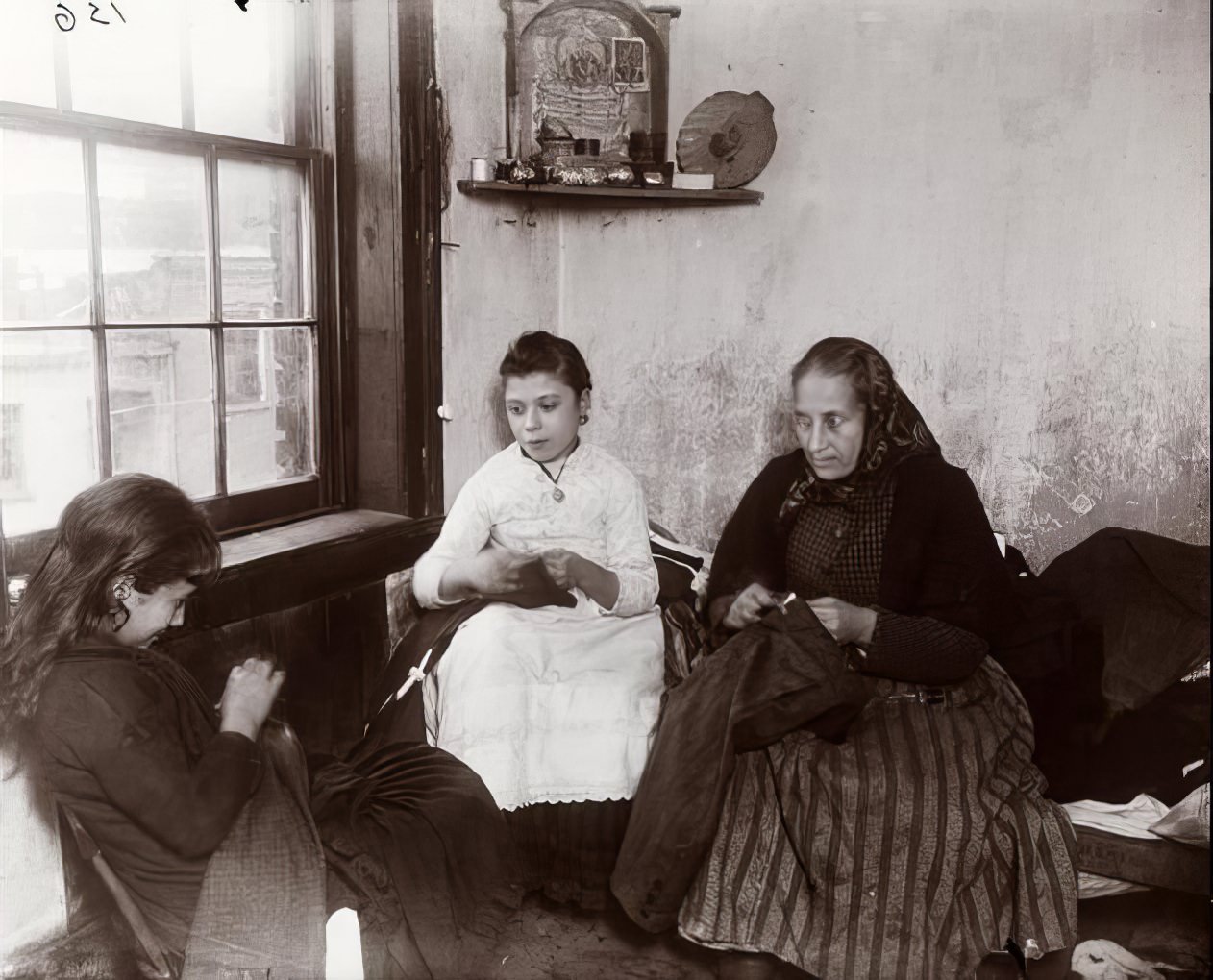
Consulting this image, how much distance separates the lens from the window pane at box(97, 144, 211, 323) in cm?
137

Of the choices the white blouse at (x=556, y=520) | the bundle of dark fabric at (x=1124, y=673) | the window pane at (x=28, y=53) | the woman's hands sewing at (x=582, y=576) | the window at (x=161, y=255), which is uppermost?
the window pane at (x=28, y=53)

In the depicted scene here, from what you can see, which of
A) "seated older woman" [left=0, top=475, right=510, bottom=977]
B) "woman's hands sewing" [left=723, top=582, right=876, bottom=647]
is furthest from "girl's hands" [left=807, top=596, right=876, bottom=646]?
"seated older woman" [left=0, top=475, right=510, bottom=977]

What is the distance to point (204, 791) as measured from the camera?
131cm

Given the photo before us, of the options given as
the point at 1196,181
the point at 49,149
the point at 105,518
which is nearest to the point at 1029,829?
the point at 1196,181

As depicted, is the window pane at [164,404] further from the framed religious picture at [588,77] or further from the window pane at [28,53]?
the framed religious picture at [588,77]

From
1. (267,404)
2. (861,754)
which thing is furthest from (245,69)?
(861,754)

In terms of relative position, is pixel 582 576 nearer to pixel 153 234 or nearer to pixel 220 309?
pixel 220 309

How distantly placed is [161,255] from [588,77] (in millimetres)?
680

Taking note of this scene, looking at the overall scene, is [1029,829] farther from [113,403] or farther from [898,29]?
[113,403]

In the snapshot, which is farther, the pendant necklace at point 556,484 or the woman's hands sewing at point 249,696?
the pendant necklace at point 556,484

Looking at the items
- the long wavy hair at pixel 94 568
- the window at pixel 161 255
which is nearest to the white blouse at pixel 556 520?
the window at pixel 161 255

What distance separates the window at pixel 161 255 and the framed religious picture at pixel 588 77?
327 millimetres

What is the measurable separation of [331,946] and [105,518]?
0.64 m

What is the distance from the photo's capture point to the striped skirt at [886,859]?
1.46m
